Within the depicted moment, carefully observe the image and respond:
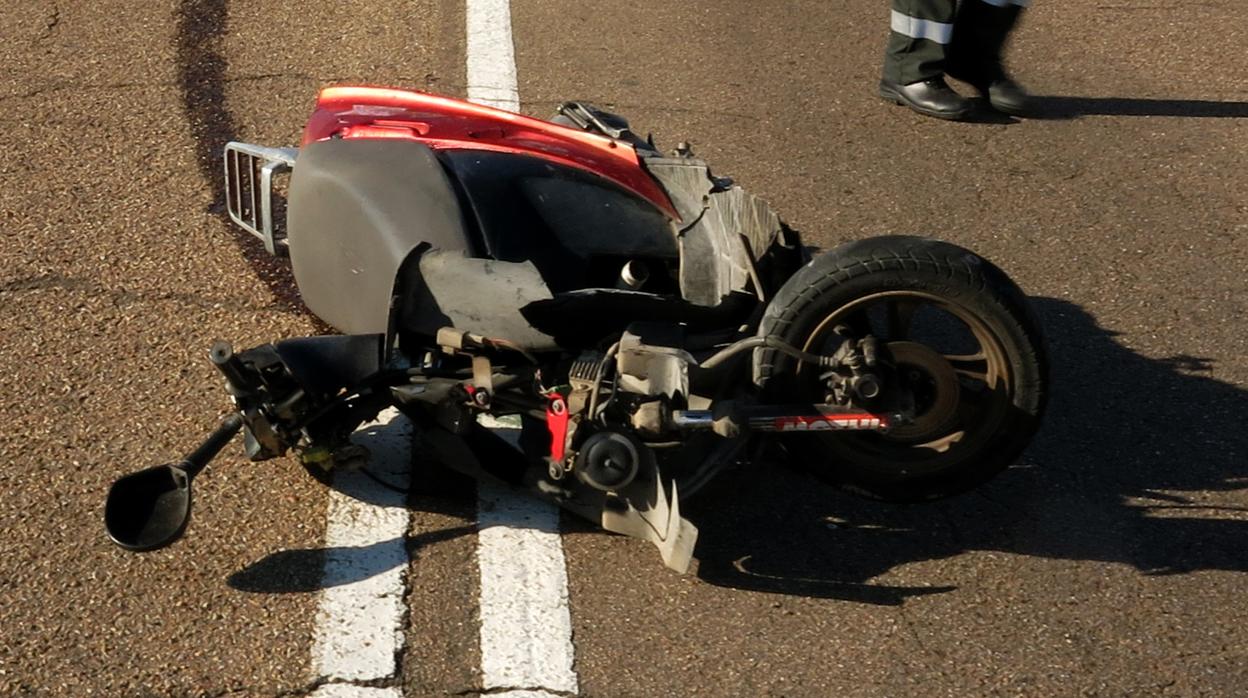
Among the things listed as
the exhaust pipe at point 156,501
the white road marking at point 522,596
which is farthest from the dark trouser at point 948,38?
the exhaust pipe at point 156,501

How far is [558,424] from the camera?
3889 millimetres

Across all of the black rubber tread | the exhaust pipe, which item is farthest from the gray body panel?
the black rubber tread

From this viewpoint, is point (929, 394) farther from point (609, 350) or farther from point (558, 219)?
point (558, 219)

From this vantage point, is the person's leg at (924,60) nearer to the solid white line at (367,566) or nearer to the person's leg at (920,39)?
the person's leg at (920,39)

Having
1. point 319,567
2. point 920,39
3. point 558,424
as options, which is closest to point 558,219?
point 558,424

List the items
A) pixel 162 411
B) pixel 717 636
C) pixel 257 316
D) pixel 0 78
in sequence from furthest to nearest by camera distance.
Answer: pixel 0 78
pixel 257 316
pixel 162 411
pixel 717 636

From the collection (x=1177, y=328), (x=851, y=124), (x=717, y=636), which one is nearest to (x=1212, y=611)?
(x=717, y=636)

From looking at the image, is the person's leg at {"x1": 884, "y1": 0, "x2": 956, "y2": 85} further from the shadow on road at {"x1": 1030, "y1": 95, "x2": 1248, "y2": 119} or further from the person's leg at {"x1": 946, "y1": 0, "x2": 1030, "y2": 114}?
the shadow on road at {"x1": 1030, "y1": 95, "x2": 1248, "y2": 119}

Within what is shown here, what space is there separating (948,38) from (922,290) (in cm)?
343

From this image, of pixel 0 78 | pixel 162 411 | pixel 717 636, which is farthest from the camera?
pixel 0 78

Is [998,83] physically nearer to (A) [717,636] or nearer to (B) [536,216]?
(B) [536,216]

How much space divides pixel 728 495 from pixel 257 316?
173cm

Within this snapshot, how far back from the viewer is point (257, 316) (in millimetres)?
4969

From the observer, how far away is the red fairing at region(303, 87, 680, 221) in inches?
175
